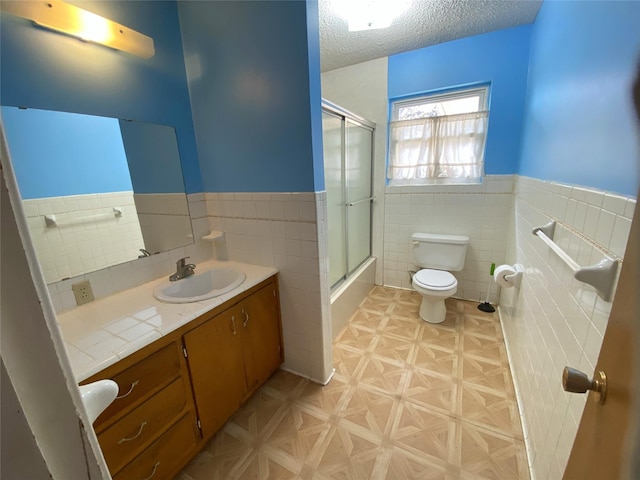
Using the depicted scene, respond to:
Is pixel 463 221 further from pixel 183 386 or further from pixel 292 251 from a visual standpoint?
pixel 183 386

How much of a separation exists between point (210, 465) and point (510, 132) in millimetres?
3126

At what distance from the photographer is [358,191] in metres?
2.60

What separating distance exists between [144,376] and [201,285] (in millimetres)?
691

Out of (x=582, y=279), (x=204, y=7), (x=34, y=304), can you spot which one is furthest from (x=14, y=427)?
(x=204, y=7)

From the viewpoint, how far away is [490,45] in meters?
2.18

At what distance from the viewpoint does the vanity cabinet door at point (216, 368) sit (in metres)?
1.20

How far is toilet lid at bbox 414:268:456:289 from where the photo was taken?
2.20 m

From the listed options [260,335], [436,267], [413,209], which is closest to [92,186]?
[260,335]

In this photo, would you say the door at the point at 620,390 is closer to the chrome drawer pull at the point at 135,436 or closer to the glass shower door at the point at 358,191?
Answer: the chrome drawer pull at the point at 135,436

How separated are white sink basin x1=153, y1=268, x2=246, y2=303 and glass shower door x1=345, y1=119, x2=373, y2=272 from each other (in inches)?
48.3

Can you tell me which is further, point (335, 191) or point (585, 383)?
point (335, 191)

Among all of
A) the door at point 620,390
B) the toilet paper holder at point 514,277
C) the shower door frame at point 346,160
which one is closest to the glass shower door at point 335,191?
the shower door frame at point 346,160

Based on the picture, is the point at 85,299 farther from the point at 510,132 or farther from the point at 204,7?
the point at 510,132

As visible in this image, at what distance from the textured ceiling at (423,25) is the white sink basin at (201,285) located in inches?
74.5
